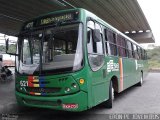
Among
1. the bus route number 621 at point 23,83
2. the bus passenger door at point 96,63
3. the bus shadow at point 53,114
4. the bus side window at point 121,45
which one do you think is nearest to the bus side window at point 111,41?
the bus side window at point 121,45

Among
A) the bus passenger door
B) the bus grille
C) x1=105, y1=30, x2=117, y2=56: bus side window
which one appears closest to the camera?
the bus grille

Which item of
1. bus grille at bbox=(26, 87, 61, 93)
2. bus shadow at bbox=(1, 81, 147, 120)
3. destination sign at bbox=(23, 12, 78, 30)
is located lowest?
bus shadow at bbox=(1, 81, 147, 120)

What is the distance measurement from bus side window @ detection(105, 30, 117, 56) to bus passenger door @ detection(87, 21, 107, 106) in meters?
1.05

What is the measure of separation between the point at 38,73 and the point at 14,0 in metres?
8.86

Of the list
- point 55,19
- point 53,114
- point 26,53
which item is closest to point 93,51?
point 55,19

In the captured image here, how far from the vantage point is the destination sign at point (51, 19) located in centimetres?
704

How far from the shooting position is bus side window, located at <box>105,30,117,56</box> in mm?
8889

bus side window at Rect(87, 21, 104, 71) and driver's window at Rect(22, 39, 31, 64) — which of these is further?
driver's window at Rect(22, 39, 31, 64)

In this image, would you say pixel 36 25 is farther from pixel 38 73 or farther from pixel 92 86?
pixel 92 86

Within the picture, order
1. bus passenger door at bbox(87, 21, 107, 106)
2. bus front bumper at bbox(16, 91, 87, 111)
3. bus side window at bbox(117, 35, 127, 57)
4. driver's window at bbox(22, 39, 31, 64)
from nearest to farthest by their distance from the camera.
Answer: bus front bumper at bbox(16, 91, 87, 111) → bus passenger door at bbox(87, 21, 107, 106) → driver's window at bbox(22, 39, 31, 64) → bus side window at bbox(117, 35, 127, 57)

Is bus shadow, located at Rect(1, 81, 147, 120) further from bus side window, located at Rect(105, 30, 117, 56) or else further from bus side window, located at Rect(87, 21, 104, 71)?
bus side window, located at Rect(105, 30, 117, 56)

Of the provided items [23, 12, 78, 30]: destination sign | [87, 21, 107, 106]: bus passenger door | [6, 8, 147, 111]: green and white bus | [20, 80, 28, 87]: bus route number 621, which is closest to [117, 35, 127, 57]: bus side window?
[6, 8, 147, 111]: green and white bus

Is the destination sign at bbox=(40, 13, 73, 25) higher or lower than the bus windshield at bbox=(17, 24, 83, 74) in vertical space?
higher

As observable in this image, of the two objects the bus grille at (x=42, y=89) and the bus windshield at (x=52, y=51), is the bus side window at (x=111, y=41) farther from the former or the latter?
the bus grille at (x=42, y=89)
